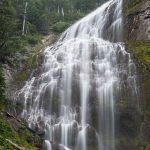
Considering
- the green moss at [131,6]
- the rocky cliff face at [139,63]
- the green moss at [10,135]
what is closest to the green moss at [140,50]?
the rocky cliff face at [139,63]

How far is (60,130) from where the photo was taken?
22.5 m

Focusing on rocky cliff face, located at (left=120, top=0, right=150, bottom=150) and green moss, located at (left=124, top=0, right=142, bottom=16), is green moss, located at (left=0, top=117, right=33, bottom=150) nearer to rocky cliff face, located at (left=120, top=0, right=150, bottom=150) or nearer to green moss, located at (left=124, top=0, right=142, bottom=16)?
rocky cliff face, located at (left=120, top=0, right=150, bottom=150)

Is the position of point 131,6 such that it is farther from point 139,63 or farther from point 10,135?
point 10,135

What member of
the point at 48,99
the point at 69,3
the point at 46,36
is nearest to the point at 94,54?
the point at 48,99

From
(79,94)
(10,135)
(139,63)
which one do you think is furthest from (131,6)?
(10,135)

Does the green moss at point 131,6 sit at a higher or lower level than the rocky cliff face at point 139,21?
higher

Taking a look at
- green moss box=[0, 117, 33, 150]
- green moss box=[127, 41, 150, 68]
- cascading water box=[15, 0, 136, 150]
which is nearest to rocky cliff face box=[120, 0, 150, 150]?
green moss box=[127, 41, 150, 68]

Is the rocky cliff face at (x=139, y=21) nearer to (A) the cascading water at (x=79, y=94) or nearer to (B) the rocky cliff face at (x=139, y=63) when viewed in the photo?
(B) the rocky cliff face at (x=139, y=63)

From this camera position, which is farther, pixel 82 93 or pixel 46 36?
pixel 46 36

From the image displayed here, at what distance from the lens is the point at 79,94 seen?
24531mm

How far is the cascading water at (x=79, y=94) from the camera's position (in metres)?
22.1

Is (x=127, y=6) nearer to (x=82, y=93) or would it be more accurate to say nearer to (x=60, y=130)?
(x=82, y=93)

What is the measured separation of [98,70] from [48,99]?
14.4ft

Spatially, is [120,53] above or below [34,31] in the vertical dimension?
below
